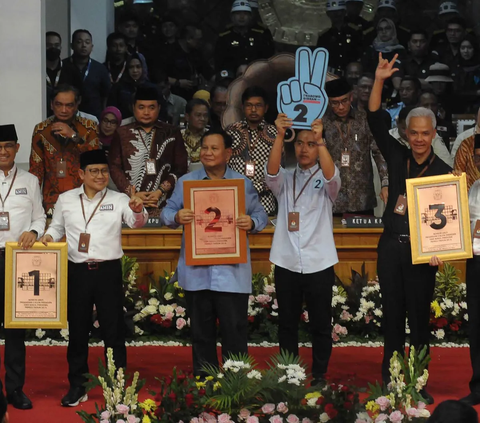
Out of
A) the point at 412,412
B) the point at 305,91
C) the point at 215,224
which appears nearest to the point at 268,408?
the point at 412,412

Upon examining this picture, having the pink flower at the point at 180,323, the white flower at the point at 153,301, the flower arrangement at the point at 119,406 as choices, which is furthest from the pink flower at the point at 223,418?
the white flower at the point at 153,301

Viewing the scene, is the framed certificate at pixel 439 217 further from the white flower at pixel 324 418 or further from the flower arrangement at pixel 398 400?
the white flower at pixel 324 418

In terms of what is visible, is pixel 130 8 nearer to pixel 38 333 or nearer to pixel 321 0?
pixel 321 0

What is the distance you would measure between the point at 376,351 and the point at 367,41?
4.60 metres

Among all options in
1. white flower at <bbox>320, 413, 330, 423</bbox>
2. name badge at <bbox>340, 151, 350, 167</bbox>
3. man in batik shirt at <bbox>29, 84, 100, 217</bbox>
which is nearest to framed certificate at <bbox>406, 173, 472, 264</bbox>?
white flower at <bbox>320, 413, 330, 423</bbox>

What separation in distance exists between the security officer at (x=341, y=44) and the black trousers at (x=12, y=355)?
536 centimetres

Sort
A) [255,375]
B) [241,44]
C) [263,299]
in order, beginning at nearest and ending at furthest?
1. [255,375]
2. [263,299]
3. [241,44]

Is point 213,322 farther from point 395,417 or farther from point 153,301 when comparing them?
point 153,301

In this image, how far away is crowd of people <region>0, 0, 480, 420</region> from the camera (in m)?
4.97

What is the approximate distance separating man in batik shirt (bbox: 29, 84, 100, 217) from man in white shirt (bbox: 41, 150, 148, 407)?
1.49 metres

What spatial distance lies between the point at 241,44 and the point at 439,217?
18.0 ft

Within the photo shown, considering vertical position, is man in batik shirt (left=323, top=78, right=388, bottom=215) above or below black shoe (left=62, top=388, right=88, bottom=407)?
above

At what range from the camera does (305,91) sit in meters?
5.07

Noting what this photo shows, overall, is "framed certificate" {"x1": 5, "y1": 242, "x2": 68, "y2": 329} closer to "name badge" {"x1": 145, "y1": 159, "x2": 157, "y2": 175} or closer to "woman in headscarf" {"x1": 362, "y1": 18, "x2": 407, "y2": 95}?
"name badge" {"x1": 145, "y1": 159, "x2": 157, "y2": 175}
